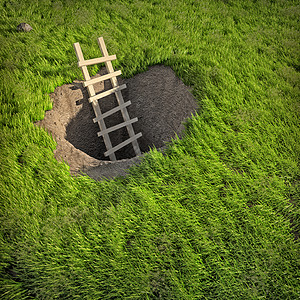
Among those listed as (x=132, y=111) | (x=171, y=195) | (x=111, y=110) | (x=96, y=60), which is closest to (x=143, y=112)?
(x=132, y=111)

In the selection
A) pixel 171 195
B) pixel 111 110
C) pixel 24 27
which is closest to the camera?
pixel 171 195

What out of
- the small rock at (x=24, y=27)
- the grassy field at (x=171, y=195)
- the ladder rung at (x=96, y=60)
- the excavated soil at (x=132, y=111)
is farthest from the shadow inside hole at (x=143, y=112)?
the small rock at (x=24, y=27)

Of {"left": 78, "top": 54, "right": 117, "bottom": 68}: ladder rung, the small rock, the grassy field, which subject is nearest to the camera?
the grassy field

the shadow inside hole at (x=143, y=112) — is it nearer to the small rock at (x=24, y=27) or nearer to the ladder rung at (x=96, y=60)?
the ladder rung at (x=96, y=60)

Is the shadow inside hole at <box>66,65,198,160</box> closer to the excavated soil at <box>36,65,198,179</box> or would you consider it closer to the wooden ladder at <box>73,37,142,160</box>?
the excavated soil at <box>36,65,198,179</box>

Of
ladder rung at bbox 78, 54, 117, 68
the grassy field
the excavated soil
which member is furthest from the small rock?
ladder rung at bbox 78, 54, 117, 68

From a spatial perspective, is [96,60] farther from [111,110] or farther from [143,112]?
[143,112]

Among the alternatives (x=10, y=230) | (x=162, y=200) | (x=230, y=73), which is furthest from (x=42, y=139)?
(x=230, y=73)
